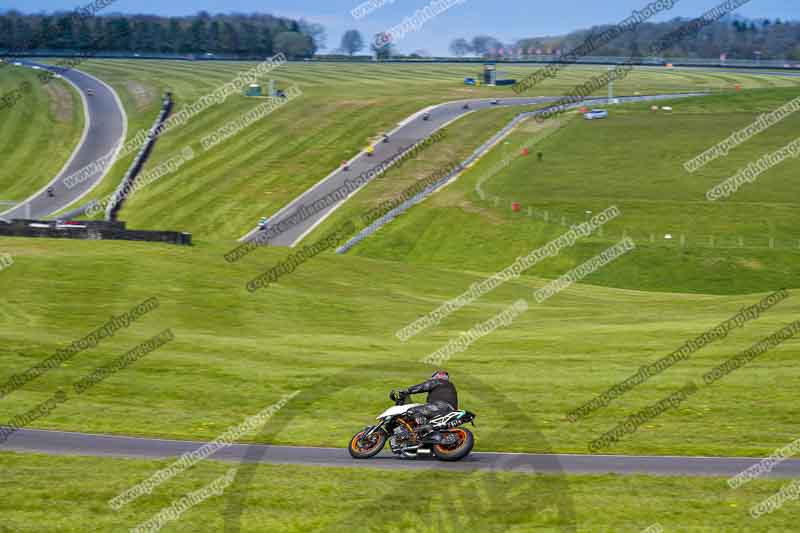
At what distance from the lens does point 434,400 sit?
66.1 feet

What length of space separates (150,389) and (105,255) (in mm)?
17899

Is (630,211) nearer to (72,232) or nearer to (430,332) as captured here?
(430,332)

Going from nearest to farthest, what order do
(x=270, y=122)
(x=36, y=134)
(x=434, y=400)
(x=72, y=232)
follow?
1. (x=434, y=400)
2. (x=72, y=232)
3. (x=36, y=134)
4. (x=270, y=122)

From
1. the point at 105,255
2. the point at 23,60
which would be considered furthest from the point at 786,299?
the point at 23,60

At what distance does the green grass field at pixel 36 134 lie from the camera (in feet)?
312

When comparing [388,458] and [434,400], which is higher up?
[434,400]

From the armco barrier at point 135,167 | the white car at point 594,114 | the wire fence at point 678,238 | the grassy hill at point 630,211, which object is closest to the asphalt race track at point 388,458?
the grassy hill at point 630,211

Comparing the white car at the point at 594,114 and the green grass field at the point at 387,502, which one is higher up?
the white car at the point at 594,114

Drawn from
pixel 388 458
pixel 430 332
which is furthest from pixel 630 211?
pixel 388 458

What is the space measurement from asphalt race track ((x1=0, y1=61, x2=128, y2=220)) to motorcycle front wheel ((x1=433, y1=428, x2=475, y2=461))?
2141 inches

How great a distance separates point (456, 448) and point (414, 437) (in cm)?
87

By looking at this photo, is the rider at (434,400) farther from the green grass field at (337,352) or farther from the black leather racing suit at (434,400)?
the green grass field at (337,352)

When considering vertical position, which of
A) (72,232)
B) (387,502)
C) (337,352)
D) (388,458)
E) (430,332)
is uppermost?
(387,502)

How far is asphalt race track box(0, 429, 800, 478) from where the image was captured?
766 inches
